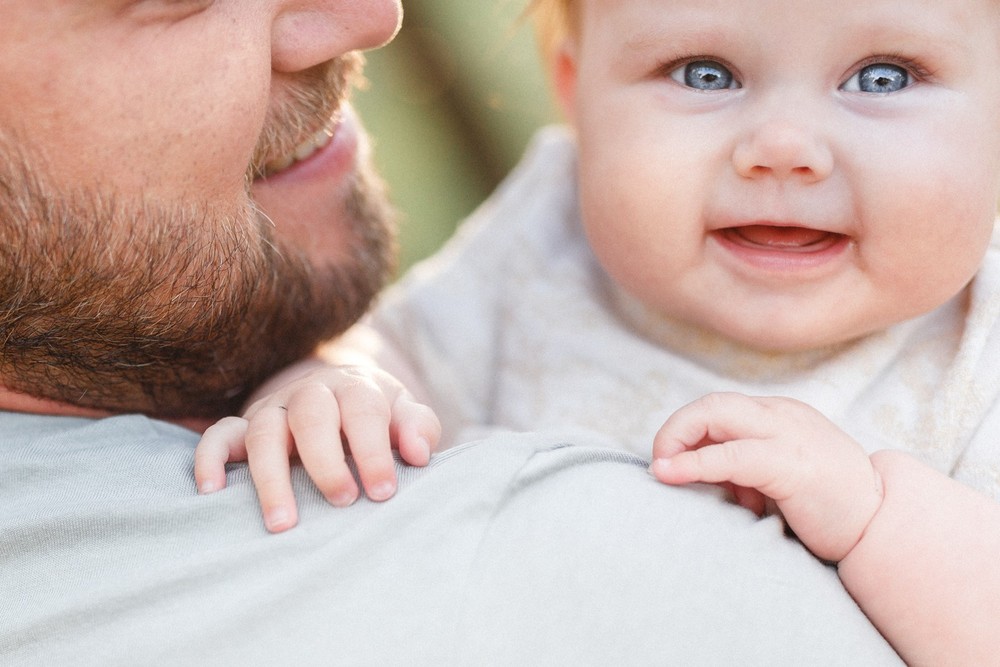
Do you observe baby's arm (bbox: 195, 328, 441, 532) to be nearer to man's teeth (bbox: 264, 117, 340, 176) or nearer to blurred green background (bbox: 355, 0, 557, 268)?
man's teeth (bbox: 264, 117, 340, 176)

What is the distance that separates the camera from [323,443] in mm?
1278

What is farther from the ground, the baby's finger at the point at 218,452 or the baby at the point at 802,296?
the baby at the point at 802,296

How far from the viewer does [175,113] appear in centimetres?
149

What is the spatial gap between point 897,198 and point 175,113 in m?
1.01

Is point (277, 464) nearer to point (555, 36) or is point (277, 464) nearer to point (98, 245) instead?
point (98, 245)

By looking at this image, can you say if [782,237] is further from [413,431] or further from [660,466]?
[413,431]

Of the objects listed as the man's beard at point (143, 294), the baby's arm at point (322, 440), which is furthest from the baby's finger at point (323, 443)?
the man's beard at point (143, 294)

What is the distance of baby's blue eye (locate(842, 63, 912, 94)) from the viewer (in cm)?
139

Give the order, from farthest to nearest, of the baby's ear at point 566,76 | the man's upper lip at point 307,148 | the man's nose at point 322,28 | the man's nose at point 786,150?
the baby's ear at point 566,76, the man's upper lip at point 307,148, the man's nose at point 322,28, the man's nose at point 786,150

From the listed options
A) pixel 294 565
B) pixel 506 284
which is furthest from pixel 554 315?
pixel 294 565

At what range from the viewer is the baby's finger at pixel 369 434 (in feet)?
4.10

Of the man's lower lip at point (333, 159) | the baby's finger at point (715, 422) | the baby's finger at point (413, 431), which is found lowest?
the baby's finger at point (413, 431)

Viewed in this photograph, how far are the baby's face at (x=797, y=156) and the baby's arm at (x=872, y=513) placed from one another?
26 centimetres

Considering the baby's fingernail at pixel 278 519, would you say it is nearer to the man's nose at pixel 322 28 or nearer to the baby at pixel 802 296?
the baby at pixel 802 296
